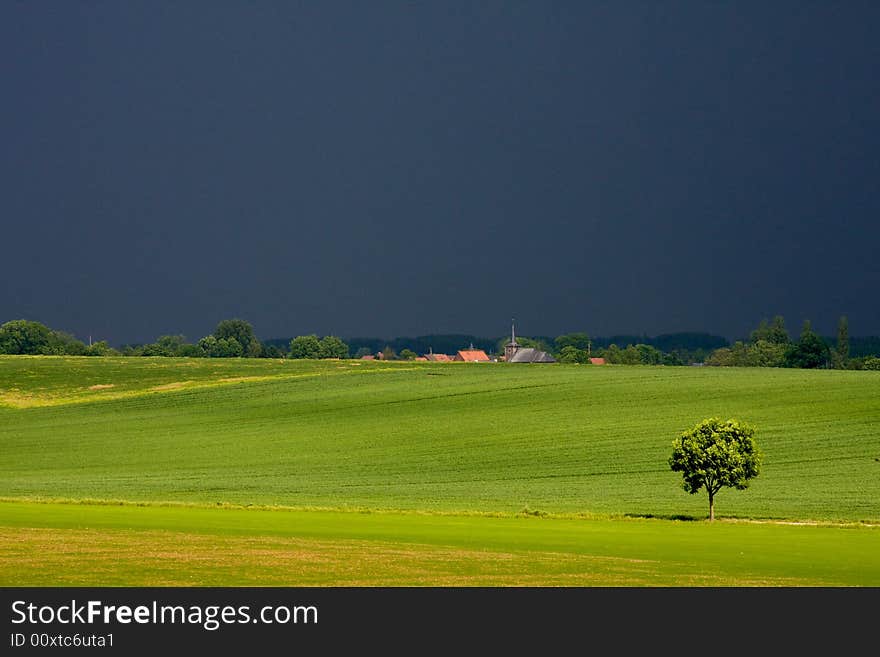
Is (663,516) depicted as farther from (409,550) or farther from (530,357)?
(530,357)

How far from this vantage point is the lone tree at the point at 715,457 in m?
51.2

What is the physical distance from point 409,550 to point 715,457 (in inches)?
Result: 878

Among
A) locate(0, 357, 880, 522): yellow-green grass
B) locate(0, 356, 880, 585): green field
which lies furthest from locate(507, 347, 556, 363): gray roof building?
locate(0, 357, 880, 522): yellow-green grass

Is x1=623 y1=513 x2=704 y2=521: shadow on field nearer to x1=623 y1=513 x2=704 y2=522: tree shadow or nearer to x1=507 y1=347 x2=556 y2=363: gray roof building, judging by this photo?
x1=623 y1=513 x2=704 y2=522: tree shadow

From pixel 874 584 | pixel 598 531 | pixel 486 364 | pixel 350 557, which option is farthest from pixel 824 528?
pixel 486 364

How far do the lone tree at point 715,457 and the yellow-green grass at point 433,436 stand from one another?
1.42 metres

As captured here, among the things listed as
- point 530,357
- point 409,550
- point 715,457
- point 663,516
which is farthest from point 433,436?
point 530,357

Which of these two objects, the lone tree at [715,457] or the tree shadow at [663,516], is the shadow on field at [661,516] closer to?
the tree shadow at [663,516]

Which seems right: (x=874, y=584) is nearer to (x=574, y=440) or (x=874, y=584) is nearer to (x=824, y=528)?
(x=824, y=528)

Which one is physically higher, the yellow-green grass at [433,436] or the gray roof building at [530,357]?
the gray roof building at [530,357]

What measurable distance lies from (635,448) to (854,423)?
1531 cm

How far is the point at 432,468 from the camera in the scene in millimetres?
69812

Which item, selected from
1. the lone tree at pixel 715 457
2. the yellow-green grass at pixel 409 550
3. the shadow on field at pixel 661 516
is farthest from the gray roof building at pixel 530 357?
the yellow-green grass at pixel 409 550
